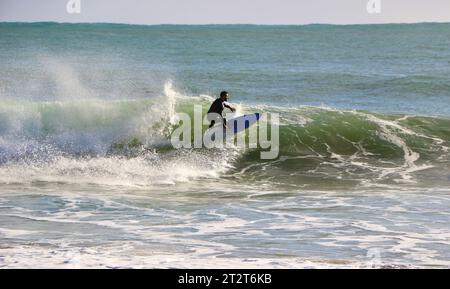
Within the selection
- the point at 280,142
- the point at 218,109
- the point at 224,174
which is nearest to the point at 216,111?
the point at 218,109

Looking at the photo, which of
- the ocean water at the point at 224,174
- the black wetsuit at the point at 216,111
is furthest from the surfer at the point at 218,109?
the ocean water at the point at 224,174

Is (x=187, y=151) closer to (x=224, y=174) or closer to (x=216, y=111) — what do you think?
(x=216, y=111)

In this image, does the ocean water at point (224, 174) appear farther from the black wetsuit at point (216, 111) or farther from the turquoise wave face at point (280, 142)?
the black wetsuit at point (216, 111)

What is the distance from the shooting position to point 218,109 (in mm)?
17984

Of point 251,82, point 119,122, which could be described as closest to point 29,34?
point 251,82

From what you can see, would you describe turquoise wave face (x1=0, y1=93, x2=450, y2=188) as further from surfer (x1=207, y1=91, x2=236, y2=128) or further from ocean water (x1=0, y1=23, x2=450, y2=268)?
surfer (x1=207, y1=91, x2=236, y2=128)

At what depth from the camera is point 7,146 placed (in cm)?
1772

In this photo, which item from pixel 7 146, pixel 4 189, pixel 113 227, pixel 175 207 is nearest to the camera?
pixel 113 227

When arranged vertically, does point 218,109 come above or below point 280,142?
above

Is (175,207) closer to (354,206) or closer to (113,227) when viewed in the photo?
(113,227)

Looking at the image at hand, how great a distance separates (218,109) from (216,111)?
0.29ft

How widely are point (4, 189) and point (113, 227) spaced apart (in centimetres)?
394

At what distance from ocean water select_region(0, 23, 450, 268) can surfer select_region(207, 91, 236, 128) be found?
0.73 meters
